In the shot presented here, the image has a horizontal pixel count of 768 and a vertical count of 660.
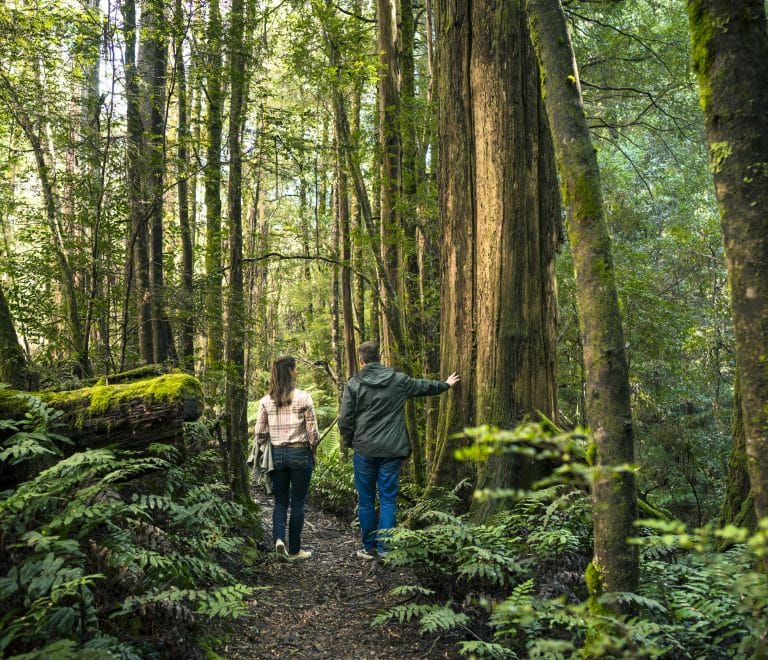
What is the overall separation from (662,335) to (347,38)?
362 inches

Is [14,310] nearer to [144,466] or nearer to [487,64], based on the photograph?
[144,466]

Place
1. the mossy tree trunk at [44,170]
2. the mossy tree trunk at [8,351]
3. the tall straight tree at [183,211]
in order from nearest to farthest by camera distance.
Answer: the mossy tree trunk at [8,351] → the mossy tree trunk at [44,170] → the tall straight tree at [183,211]

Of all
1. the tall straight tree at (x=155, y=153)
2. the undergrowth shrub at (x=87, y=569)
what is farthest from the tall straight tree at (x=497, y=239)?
the tall straight tree at (x=155, y=153)

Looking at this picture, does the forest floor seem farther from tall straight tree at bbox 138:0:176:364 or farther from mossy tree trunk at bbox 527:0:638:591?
tall straight tree at bbox 138:0:176:364

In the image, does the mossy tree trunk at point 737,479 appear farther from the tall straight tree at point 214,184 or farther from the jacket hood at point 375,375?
the tall straight tree at point 214,184

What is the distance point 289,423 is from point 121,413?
7.98ft

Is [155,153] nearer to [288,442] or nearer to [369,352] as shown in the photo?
[369,352]

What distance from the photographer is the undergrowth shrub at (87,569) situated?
2.99 m

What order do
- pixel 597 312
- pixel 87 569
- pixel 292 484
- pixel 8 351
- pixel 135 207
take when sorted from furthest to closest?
pixel 135 207, pixel 292 484, pixel 8 351, pixel 87 569, pixel 597 312

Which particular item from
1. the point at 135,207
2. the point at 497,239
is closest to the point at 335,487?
the point at 135,207

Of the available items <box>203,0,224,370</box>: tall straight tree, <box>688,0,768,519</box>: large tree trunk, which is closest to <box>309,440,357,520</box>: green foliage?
<box>203,0,224,370</box>: tall straight tree

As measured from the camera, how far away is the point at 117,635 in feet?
11.4

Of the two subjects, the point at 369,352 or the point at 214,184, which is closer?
the point at 369,352

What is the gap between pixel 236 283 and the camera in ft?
28.2
